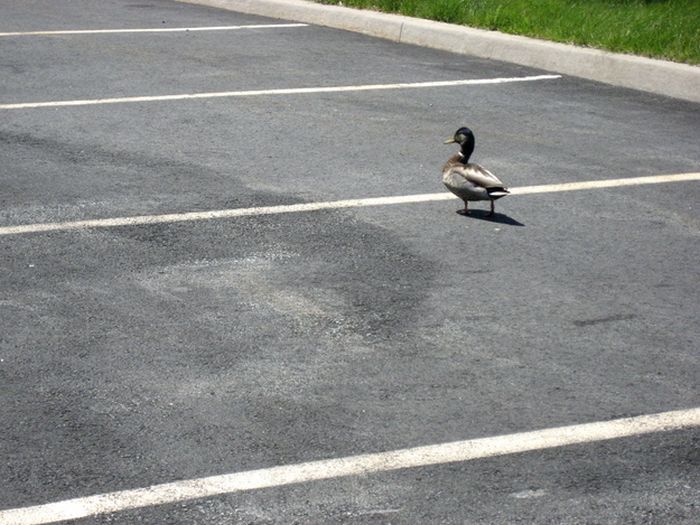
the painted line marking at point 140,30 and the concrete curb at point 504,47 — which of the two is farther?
the painted line marking at point 140,30

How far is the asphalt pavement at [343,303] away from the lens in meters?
5.29

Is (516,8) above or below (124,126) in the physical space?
above

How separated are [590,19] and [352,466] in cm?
1051

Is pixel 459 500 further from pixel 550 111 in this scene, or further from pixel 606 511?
pixel 550 111

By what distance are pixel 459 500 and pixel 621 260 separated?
10.9 feet

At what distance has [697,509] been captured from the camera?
5023 mm

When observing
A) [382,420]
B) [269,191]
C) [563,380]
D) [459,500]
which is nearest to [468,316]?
[563,380]

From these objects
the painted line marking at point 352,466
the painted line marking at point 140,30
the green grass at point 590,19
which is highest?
the green grass at point 590,19

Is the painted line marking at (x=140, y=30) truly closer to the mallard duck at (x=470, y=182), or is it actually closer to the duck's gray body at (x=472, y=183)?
the mallard duck at (x=470, y=182)

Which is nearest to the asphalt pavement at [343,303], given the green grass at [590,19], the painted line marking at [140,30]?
the green grass at [590,19]

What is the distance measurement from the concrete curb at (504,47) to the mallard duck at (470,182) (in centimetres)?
462

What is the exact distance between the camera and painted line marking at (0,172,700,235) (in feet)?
27.7

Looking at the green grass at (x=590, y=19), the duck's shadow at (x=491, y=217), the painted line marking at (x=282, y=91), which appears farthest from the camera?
the green grass at (x=590, y=19)

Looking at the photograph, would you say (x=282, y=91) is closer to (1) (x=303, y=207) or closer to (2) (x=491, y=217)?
(1) (x=303, y=207)
